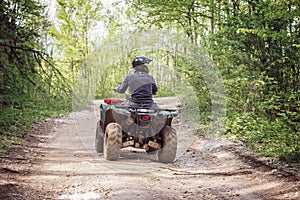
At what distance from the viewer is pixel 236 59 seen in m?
8.07

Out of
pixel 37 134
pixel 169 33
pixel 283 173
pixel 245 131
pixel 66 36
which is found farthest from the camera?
pixel 66 36

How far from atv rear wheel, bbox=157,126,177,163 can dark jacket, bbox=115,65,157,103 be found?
632mm

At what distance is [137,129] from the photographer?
641cm

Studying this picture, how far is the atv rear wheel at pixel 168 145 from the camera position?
6.53 m

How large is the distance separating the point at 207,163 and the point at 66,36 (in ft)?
46.2

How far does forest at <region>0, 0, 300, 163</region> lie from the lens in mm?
6836

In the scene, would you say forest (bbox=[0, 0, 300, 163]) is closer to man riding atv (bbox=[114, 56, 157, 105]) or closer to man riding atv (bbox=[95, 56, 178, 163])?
man riding atv (bbox=[114, 56, 157, 105])

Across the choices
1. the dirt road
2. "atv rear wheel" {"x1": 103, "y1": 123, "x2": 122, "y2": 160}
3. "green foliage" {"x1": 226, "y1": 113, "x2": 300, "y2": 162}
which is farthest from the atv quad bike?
"green foliage" {"x1": 226, "y1": 113, "x2": 300, "y2": 162}

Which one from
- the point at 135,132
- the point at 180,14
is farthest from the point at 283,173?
the point at 180,14

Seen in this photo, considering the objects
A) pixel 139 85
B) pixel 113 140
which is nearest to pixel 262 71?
pixel 139 85

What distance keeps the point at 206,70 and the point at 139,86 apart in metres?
3.72

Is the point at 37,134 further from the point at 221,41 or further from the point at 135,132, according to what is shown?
the point at 221,41

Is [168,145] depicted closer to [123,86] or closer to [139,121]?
[139,121]

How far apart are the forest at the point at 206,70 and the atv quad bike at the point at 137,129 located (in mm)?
1372
